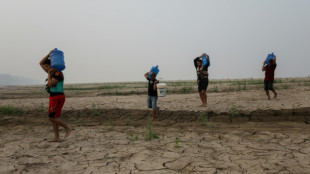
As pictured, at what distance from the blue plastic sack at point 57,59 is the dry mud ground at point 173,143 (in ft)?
5.05

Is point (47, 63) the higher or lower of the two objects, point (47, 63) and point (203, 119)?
the higher

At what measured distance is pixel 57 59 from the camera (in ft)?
13.9

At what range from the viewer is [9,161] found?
12.0 feet

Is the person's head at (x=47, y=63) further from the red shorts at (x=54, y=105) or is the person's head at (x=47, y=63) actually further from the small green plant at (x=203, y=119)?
the small green plant at (x=203, y=119)

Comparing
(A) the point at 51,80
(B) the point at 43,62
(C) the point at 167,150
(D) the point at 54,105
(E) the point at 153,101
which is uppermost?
(B) the point at 43,62

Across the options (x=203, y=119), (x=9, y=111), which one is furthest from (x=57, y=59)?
(x=9, y=111)

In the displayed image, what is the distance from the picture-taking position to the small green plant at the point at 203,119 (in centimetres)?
611

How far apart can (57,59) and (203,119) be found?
13.9 ft

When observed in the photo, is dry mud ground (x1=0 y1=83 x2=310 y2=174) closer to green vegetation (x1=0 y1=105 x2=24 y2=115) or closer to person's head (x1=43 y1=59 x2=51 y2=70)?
green vegetation (x1=0 y1=105 x2=24 y2=115)

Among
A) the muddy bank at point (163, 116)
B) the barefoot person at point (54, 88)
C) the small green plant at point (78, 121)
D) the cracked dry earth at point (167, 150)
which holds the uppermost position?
the barefoot person at point (54, 88)

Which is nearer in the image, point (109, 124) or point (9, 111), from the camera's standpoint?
point (109, 124)

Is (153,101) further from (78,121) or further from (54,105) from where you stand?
(54,105)

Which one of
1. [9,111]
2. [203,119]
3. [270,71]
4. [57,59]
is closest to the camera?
[57,59]

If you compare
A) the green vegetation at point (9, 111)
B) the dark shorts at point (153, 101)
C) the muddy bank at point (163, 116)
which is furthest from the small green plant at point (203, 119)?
the green vegetation at point (9, 111)
